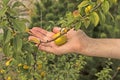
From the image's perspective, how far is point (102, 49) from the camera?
2.10 metres

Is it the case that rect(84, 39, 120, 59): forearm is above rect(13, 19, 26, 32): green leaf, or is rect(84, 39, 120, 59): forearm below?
below

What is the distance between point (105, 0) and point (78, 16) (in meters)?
0.14

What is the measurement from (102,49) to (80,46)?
135 mm

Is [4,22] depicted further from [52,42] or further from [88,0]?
[52,42]

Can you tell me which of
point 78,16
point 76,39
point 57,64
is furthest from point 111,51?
point 57,64

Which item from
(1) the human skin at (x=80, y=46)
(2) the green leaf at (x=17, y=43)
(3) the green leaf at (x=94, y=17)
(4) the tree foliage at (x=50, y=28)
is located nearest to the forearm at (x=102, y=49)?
(1) the human skin at (x=80, y=46)

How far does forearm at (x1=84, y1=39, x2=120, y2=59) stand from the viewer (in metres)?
2.08

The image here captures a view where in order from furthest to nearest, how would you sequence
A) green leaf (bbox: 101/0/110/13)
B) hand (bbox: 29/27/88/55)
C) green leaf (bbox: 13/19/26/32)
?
hand (bbox: 29/27/88/55) < green leaf (bbox: 101/0/110/13) < green leaf (bbox: 13/19/26/32)

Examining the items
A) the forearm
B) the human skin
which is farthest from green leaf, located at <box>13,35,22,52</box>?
the forearm

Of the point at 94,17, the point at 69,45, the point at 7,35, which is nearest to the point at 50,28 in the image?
the point at 69,45

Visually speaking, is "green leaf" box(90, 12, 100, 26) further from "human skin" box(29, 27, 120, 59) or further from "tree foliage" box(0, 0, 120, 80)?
"human skin" box(29, 27, 120, 59)

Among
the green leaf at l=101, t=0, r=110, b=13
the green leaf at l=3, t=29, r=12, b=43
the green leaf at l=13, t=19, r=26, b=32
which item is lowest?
the green leaf at l=3, t=29, r=12, b=43

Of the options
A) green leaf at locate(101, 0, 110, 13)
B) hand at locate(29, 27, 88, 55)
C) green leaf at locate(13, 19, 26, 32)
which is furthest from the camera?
hand at locate(29, 27, 88, 55)

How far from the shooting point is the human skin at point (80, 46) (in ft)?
6.74
